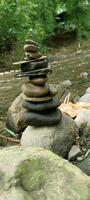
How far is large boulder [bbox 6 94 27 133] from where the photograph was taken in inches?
318

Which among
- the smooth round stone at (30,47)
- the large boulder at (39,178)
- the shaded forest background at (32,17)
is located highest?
the smooth round stone at (30,47)

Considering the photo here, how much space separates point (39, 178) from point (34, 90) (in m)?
3.03

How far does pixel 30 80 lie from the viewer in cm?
708

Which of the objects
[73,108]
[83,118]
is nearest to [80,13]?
[73,108]

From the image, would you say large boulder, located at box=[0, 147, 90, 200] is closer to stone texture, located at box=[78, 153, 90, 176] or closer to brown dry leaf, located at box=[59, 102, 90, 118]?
stone texture, located at box=[78, 153, 90, 176]

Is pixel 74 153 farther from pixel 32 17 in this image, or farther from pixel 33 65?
pixel 32 17

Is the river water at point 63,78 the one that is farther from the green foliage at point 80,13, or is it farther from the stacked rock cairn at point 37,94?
the green foliage at point 80,13

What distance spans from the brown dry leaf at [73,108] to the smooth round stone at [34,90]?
120 cm

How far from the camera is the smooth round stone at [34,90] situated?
693 centimetres

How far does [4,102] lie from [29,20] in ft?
38.4

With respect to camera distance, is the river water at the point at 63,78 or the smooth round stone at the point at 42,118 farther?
the river water at the point at 63,78

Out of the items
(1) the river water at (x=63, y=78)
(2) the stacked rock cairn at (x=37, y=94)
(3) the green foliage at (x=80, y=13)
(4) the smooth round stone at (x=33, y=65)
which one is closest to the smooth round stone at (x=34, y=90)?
(2) the stacked rock cairn at (x=37, y=94)

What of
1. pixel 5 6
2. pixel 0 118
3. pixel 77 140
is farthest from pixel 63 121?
pixel 5 6

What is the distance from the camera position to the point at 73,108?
27.4ft
